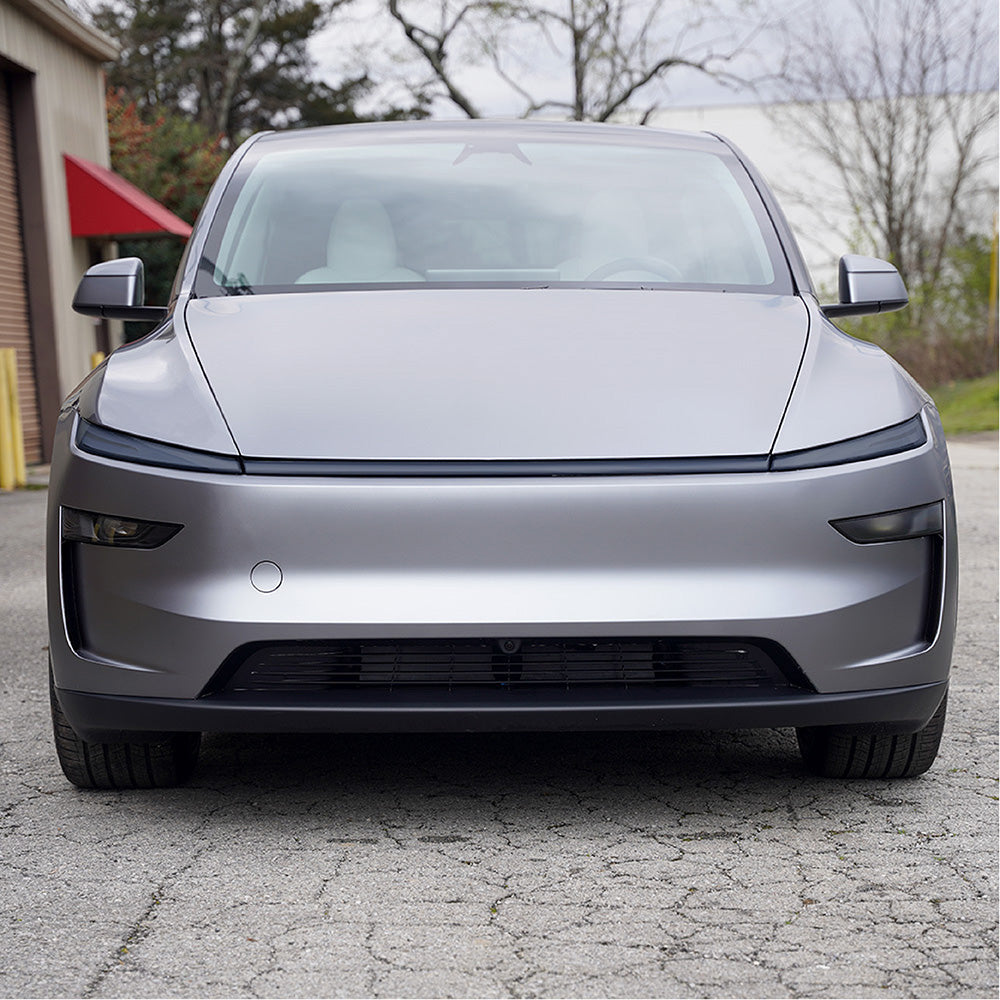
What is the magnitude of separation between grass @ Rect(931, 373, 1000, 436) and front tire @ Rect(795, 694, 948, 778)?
13261mm

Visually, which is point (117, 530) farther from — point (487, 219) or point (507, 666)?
point (487, 219)

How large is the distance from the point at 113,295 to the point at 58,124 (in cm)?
1290

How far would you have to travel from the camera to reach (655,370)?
286cm

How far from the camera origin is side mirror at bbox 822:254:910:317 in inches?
140

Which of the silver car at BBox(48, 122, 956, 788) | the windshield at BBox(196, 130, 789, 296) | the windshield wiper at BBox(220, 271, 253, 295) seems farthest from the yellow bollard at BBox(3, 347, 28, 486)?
the silver car at BBox(48, 122, 956, 788)

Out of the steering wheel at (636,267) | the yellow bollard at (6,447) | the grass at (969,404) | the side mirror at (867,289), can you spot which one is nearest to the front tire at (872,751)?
the side mirror at (867,289)

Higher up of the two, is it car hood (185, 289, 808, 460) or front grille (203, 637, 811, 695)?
car hood (185, 289, 808, 460)

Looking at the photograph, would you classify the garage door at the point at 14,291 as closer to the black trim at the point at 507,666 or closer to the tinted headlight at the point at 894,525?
the black trim at the point at 507,666

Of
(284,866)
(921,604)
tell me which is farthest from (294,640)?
(921,604)

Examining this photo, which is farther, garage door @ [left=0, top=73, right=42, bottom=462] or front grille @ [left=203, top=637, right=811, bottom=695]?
garage door @ [left=0, top=73, right=42, bottom=462]

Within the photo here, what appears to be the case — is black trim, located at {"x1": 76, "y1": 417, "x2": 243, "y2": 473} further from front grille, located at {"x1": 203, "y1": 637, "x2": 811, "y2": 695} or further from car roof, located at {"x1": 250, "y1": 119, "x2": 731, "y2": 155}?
car roof, located at {"x1": 250, "y1": 119, "x2": 731, "y2": 155}

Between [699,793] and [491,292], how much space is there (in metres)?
1.23

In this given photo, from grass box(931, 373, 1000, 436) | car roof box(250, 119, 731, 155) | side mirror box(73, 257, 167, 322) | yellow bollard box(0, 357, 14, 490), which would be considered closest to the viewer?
side mirror box(73, 257, 167, 322)

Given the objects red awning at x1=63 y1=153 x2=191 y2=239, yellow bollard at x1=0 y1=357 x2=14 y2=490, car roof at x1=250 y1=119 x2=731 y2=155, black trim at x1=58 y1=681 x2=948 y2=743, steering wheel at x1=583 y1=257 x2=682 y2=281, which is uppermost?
car roof at x1=250 y1=119 x2=731 y2=155
